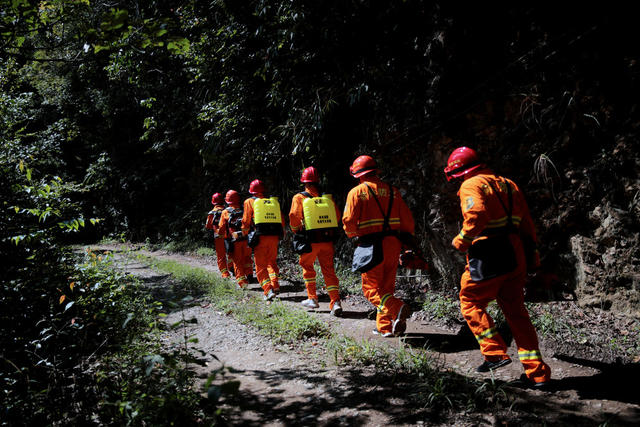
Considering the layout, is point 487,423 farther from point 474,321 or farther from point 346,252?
point 346,252

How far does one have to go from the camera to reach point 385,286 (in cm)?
450

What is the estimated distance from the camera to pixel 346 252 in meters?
8.65

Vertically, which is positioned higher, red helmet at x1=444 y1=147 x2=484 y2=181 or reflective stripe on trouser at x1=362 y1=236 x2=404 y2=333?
red helmet at x1=444 y1=147 x2=484 y2=181

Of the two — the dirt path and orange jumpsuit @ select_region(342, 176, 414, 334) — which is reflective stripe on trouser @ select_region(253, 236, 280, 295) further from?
orange jumpsuit @ select_region(342, 176, 414, 334)

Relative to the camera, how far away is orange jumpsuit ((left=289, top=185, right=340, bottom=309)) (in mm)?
5812

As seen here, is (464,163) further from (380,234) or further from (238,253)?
(238,253)

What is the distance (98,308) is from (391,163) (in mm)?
5472

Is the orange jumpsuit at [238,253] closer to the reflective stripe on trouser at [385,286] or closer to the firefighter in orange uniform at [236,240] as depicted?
the firefighter in orange uniform at [236,240]

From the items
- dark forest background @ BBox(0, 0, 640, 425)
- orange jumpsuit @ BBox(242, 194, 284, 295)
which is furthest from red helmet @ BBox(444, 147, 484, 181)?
orange jumpsuit @ BBox(242, 194, 284, 295)

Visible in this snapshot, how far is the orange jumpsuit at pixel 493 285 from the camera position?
324 centimetres

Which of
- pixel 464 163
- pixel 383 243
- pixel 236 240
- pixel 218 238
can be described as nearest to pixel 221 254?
pixel 218 238

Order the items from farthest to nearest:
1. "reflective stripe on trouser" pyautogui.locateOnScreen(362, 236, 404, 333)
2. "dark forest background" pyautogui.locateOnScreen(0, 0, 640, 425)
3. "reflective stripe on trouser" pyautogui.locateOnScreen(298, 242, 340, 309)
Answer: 1. "reflective stripe on trouser" pyautogui.locateOnScreen(298, 242, 340, 309)
2. "reflective stripe on trouser" pyautogui.locateOnScreen(362, 236, 404, 333)
3. "dark forest background" pyautogui.locateOnScreen(0, 0, 640, 425)

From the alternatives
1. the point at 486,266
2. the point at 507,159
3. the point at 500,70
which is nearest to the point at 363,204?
the point at 486,266

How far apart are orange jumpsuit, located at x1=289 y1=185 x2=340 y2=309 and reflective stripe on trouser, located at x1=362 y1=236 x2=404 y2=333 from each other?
130 centimetres
